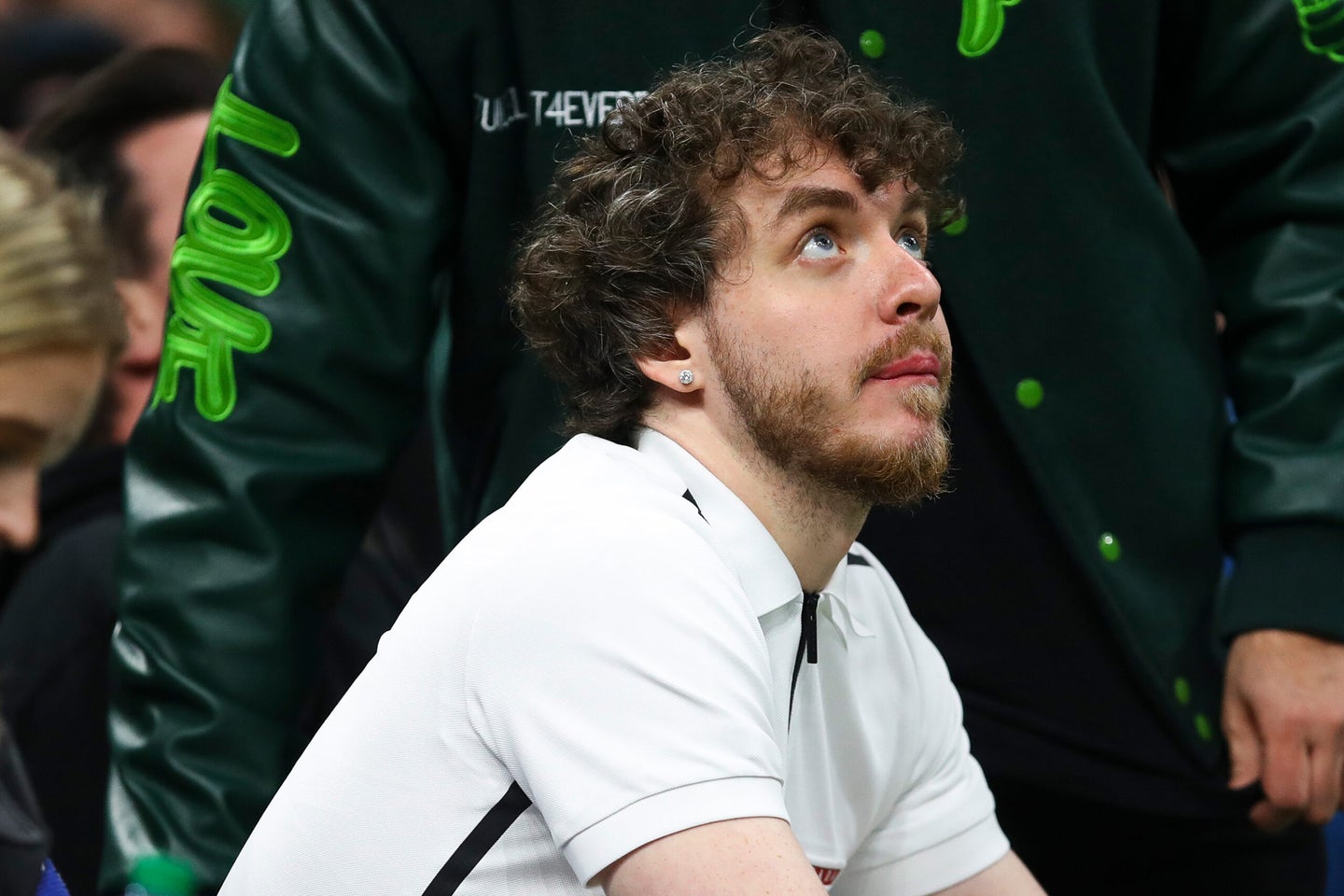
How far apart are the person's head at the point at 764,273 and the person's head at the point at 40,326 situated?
0.49 metres

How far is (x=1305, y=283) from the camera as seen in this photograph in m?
2.21

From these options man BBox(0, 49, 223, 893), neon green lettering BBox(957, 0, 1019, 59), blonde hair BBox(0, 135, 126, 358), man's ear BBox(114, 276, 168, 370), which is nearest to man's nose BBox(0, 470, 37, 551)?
blonde hair BBox(0, 135, 126, 358)

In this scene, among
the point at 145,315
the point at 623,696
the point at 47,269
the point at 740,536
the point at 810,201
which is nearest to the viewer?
the point at 623,696

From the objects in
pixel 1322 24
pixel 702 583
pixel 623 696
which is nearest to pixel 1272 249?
pixel 1322 24

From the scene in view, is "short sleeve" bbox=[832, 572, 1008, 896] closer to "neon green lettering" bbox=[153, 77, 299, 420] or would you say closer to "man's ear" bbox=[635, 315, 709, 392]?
"man's ear" bbox=[635, 315, 709, 392]

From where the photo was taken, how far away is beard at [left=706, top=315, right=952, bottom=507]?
176 centimetres

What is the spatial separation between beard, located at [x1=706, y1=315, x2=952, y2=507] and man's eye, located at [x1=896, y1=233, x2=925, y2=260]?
169 mm

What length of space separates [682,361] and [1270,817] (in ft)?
3.03

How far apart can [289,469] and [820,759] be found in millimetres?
781

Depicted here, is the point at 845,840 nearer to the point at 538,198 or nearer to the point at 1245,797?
the point at 1245,797

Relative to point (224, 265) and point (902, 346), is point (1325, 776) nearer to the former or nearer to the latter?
point (902, 346)

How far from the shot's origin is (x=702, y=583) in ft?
4.99

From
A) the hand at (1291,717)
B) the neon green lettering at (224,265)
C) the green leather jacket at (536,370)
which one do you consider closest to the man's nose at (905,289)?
the green leather jacket at (536,370)

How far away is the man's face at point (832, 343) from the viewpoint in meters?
1.76
